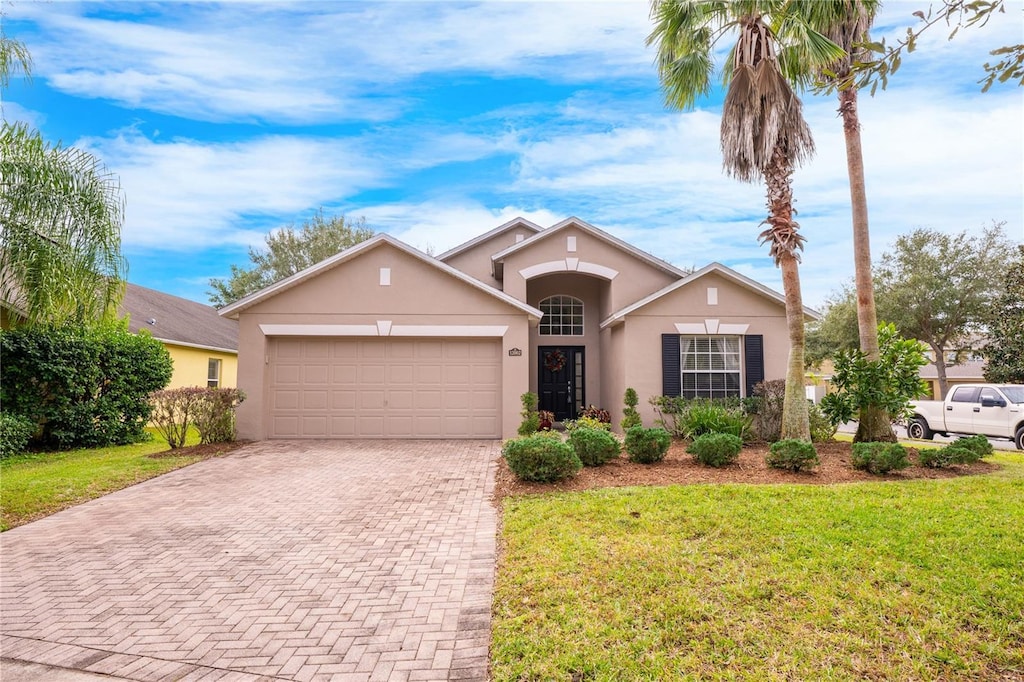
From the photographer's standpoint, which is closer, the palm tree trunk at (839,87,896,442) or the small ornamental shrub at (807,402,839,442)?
the palm tree trunk at (839,87,896,442)

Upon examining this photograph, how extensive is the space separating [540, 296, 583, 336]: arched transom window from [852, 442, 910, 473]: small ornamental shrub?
354 inches

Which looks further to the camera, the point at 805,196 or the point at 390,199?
the point at 390,199

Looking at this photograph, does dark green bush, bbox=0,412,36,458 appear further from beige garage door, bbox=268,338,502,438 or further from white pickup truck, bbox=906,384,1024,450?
white pickup truck, bbox=906,384,1024,450

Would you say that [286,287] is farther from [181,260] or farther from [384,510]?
[181,260]

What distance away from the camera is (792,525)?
5.71m

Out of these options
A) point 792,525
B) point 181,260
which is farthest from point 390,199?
point 792,525

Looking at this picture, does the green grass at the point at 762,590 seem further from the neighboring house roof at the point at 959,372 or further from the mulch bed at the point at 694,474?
the neighboring house roof at the point at 959,372

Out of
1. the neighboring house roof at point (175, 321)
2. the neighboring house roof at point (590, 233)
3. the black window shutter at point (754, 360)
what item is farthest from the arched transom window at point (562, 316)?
the neighboring house roof at point (175, 321)

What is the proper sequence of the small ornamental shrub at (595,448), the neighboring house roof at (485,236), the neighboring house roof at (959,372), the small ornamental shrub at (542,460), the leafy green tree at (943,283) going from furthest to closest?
the neighboring house roof at (959,372), the leafy green tree at (943,283), the neighboring house roof at (485,236), the small ornamental shrub at (595,448), the small ornamental shrub at (542,460)

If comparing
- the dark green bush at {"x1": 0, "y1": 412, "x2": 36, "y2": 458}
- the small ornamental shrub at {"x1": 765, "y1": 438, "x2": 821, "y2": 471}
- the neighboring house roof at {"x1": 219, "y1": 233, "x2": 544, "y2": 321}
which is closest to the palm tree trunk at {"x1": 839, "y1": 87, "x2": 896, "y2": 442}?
the small ornamental shrub at {"x1": 765, "y1": 438, "x2": 821, "y2": 471}

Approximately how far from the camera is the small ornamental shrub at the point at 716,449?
29.2ft

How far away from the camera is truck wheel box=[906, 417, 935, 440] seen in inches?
606

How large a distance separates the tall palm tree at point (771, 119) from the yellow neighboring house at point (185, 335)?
1497 cm

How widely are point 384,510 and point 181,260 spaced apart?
22732 mm
